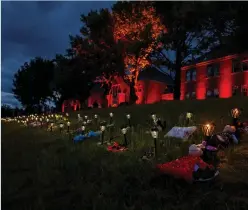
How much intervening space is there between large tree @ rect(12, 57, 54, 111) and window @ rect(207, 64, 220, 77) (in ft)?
121

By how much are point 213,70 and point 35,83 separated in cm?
4039

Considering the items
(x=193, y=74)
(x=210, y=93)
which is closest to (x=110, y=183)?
(x=210, y=93)

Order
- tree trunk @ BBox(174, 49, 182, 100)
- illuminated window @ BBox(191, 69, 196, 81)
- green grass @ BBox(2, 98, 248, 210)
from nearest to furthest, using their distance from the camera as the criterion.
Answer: green grass @ BBox(2, 98, 248, 210)
illuminated window @ BBox(191, 69, 196, 81)
tree trunk @ BBox(174, 49, 182, 100)

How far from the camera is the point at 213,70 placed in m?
34.8

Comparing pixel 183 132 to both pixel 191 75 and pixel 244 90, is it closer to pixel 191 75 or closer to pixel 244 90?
pixel 244 90

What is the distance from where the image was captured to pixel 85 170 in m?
8.91

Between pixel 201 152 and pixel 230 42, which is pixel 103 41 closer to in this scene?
pixel 230 42

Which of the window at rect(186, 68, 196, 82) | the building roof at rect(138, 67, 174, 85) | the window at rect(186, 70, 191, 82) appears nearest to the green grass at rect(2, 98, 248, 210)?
the window at rect(186, 68, 196, 82)

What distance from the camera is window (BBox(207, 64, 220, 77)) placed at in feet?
112

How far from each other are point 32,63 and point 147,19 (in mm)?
39498

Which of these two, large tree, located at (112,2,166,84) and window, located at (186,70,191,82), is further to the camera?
window, located at (186,70,191,82)

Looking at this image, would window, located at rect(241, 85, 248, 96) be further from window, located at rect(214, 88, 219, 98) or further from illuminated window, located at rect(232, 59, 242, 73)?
window, located at rect(214, 88, 219, 98)

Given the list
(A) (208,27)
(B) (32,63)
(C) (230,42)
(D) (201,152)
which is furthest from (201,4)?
(B) (32,63)

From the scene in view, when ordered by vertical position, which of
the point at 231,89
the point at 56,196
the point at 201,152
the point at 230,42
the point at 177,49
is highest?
the point at 177,49
